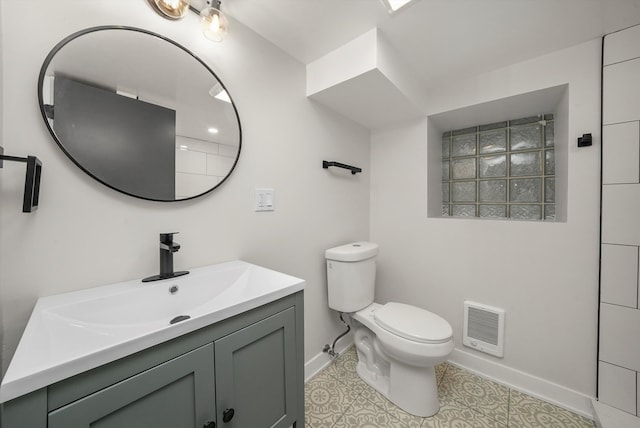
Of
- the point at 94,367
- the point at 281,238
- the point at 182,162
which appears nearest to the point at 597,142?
the point at 281,238

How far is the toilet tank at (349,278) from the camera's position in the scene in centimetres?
155

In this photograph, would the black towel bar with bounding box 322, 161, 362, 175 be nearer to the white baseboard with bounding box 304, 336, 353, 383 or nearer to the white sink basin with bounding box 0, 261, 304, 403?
the white sink basin with bounding box 0, 261, 304, 403

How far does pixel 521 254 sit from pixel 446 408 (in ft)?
3.31

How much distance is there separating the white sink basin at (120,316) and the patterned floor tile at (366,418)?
0.89 m

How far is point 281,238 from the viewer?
141 cm

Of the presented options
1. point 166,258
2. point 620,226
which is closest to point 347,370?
point 166,258

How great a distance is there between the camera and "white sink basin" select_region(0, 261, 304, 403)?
452mm

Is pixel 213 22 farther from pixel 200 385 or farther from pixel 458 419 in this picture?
pixel 458 419

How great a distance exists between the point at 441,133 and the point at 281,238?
68.1 inches

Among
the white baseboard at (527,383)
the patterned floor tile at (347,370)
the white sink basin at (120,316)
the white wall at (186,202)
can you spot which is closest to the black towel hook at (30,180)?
the white wall at (186,202)

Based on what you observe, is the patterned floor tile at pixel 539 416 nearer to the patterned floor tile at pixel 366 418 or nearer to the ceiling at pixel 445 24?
the patterned floor tile at pixel 366 418

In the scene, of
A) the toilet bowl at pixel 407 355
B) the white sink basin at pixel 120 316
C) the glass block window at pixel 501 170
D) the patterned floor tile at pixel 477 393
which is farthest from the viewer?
the glass block window at pixel 501 170

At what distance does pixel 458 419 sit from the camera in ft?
4.17

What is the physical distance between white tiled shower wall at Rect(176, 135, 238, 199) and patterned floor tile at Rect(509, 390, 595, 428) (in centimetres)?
193
